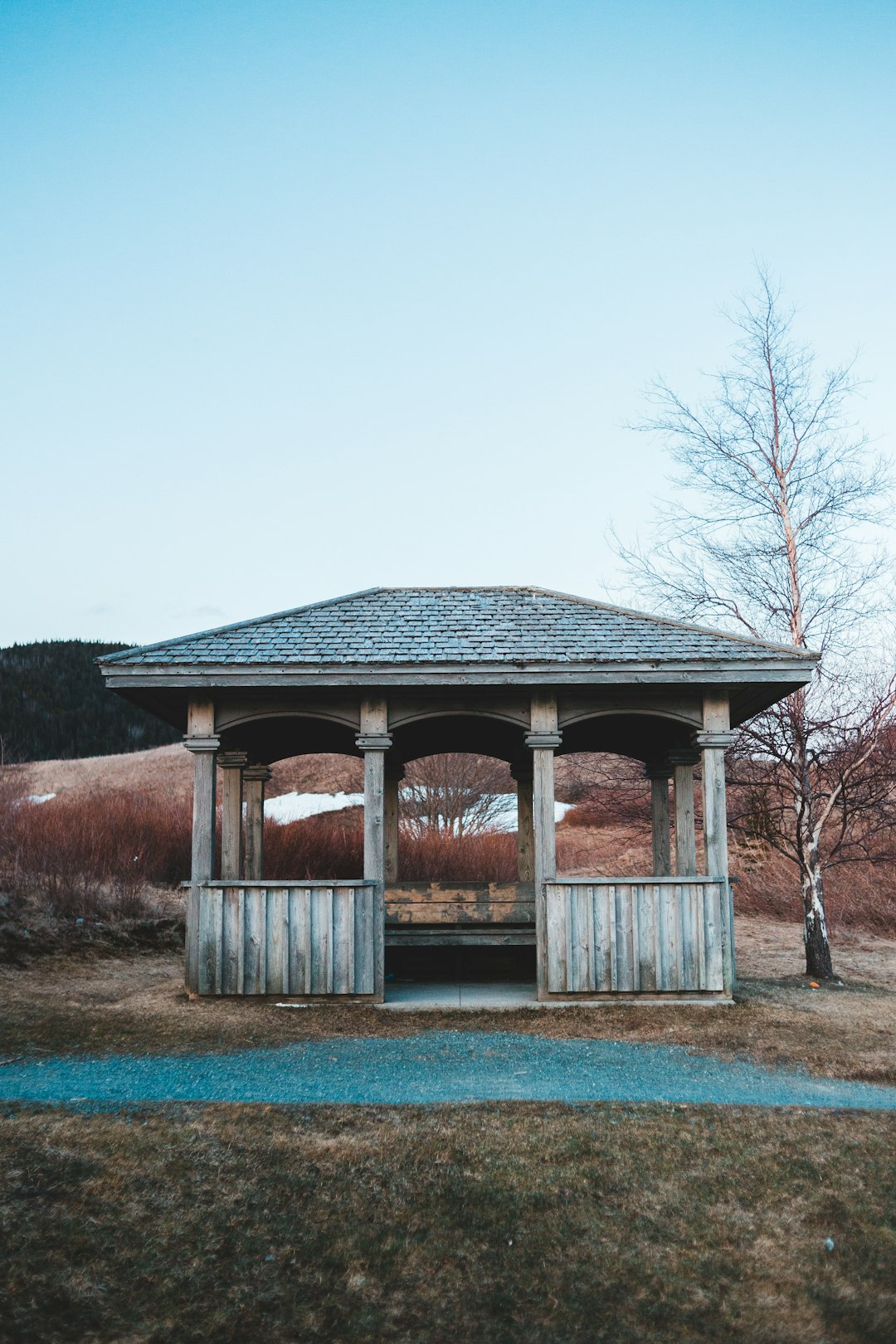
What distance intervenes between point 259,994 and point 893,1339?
666 centimetres

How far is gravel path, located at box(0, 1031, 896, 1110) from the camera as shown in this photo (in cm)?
604

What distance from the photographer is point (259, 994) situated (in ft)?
30.4

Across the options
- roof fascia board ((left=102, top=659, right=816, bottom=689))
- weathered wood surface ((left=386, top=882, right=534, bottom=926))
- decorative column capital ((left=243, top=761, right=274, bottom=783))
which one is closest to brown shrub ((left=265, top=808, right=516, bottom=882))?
decorative column capital ((left=243, top=761, right=274, bottom=783))

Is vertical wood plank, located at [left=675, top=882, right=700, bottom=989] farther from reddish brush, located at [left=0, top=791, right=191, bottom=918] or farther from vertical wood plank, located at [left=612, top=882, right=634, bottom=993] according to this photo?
reddish brush, located at [left=0, top=791, right=191, bottom=918]

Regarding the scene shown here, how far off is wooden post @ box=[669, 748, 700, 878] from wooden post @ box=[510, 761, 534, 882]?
6.40 feet

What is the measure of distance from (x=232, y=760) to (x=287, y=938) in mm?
3059

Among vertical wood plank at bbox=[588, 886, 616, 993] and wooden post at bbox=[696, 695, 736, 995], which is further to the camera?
wooden post at bbox=[696, 695, 736, 995]

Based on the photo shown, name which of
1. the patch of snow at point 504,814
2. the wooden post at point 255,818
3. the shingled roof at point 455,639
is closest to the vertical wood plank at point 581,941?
the shingled roof at point 455,639

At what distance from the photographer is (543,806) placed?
959 cm

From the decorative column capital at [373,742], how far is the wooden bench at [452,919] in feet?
6.81

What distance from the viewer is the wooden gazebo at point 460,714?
30.6 feet

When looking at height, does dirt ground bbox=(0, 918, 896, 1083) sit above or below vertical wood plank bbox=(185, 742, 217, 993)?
below

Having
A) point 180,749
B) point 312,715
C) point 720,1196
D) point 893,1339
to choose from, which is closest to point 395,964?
point 312,715

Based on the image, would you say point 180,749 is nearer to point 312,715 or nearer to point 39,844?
point 39,844
